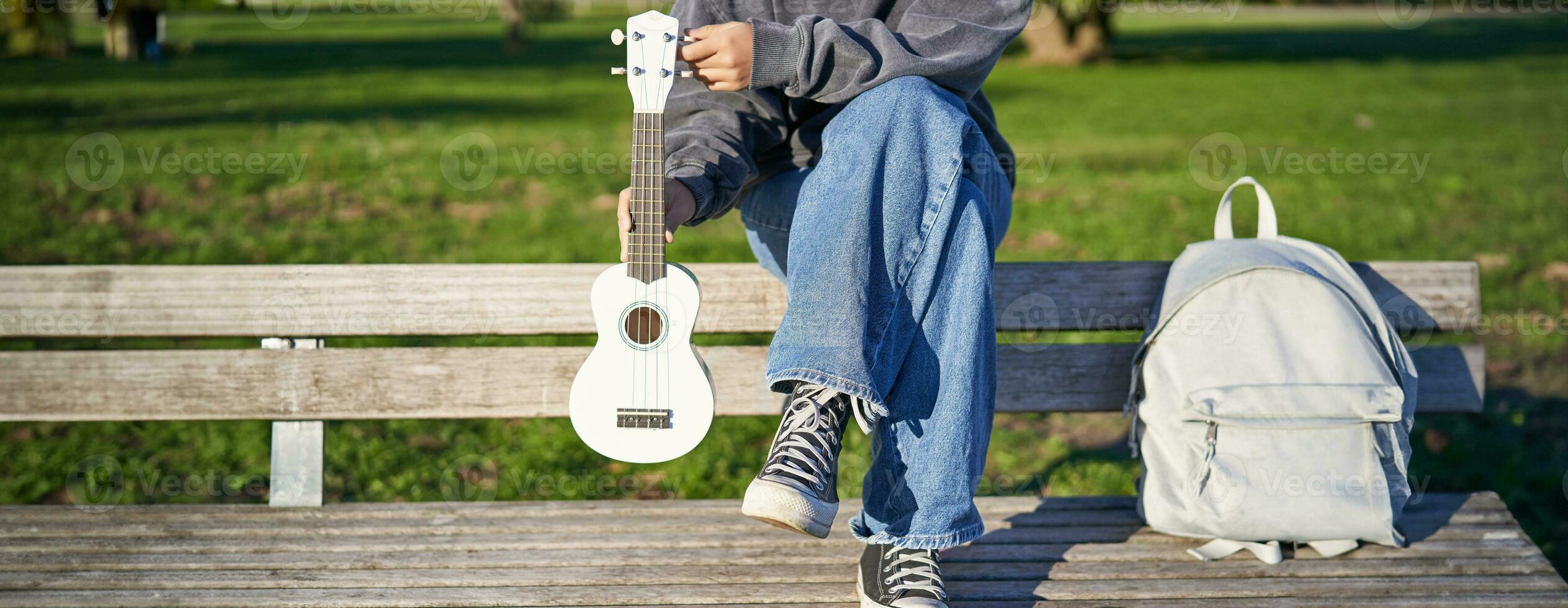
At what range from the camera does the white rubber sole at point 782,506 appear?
1.90 m

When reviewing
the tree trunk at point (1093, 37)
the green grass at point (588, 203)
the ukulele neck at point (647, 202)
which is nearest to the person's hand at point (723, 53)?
the ukulele neck at point (647, 202)

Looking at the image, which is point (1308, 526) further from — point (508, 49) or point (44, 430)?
point (508, 49)

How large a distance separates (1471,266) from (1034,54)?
21.0 metres

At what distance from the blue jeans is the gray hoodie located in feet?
0.47

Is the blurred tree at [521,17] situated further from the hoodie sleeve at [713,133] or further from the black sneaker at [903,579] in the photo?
the black sneaker at [903,579]

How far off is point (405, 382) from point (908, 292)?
1.27m

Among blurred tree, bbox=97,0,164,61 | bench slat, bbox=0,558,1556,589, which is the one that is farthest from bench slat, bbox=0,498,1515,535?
blurred tree, bbox=97,0,164,61

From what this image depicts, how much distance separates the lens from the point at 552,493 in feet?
12.2

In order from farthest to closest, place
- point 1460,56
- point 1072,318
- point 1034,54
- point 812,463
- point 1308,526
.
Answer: point 1034,54 → point 1460,56 → point 1072,318 → point 1308,526 → point 812,463

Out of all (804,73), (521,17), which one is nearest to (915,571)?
(804,73)

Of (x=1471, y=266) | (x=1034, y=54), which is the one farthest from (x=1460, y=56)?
(x=1471, y=266)

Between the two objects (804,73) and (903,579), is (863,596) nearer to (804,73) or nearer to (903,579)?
(903,579)

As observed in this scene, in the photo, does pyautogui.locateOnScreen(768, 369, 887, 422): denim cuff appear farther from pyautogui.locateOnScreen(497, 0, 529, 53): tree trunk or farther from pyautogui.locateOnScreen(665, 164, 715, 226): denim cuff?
pyautogui.locateOnScreen(497, 0, 529, 53): tree trunk

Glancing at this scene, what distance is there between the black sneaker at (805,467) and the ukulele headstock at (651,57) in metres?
Answer: 0.61
